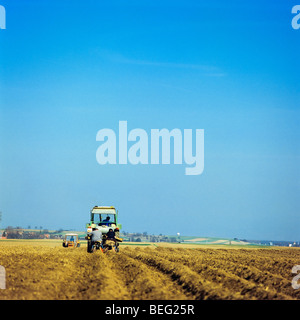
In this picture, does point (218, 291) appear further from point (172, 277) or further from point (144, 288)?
point (172, 277)

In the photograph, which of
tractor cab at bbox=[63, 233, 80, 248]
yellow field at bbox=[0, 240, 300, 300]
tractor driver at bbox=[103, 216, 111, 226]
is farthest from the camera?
tractor cab at bbox=[63, 233, 80, 248]

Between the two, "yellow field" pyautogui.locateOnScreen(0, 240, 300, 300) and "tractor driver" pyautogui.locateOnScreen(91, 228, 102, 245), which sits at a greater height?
"tractor driver" pyautogui.locateOnScreen(91, 228, 102, 245)

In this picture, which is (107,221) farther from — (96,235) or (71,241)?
(71,241)

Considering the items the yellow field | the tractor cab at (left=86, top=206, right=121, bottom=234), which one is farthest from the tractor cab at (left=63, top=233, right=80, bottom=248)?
the yellow field

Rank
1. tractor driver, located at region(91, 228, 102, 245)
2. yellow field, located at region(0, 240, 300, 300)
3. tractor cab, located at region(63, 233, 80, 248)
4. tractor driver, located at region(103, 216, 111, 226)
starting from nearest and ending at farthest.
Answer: yellow field, located at region(0, 240, 300, 300) → tractor driver, located at region(91, 228, 102, 245) → tractor driver, located at region(103, 216, 111, 226) → tractor cab, located at region(63, 233, 80, 248)

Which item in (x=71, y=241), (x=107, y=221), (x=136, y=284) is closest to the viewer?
(x=136, y=284)

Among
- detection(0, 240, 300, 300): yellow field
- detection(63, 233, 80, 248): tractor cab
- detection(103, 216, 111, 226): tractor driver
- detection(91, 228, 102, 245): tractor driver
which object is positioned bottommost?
detection(63, 233, 80, 248): tractor cab

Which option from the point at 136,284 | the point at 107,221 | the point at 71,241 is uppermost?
the point at 107,221

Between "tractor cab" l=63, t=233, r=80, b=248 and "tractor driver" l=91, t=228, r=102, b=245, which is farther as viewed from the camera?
"tractor cab" l=63, t=233, r=80, b=248

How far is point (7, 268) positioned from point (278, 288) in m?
11.8

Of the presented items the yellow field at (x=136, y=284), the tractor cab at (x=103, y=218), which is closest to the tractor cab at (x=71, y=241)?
the tractor cab at (x=103, y=218)

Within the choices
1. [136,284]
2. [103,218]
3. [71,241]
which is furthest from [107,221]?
[136,284]

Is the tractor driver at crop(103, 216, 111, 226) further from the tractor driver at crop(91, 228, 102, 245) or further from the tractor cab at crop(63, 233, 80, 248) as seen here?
the tractor cab at crop(63, 233, 80, 248)
